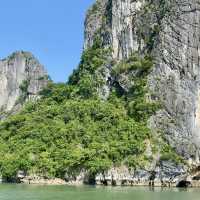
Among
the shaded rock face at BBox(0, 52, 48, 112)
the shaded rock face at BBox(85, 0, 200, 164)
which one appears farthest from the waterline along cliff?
the shaded rock face at BBox(0, 52, 48, 112)

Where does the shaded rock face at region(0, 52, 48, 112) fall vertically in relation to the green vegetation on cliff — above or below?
above

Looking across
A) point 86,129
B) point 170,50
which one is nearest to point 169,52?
point 170,50

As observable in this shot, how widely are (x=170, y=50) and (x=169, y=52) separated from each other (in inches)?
8.9

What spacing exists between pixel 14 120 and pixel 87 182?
59.8 feet

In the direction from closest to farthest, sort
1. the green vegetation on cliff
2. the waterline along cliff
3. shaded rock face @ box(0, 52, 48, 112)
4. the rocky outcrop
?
the waterline along cliff
the green vegetation on cliff
the rocky outcrop
shaded rock face @ box(0, 52, 48, 112)

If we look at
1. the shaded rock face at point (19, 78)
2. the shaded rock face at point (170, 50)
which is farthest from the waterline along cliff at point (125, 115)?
the shaded rock face at point (19, 78)

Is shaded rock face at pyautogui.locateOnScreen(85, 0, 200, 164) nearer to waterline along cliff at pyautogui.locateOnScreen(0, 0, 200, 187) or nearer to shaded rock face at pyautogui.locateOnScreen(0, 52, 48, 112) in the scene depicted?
waterline along cliff at pyautogui.locateOnScreen(0, 0, 200, 187)

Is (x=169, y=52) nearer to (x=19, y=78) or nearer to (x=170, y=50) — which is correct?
(x=170, y=50)

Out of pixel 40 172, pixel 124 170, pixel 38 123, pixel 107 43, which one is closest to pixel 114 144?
pixel 124 170

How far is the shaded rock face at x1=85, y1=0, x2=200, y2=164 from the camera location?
158ft

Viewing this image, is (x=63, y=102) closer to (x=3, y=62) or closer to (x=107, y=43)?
(x=107, y=43)

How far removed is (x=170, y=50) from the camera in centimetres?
5200

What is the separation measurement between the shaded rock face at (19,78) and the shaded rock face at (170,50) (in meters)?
22.4

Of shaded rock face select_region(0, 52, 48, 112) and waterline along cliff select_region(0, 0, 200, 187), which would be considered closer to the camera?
waterline along cliff select_region(0, 0, 200, 187)
